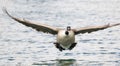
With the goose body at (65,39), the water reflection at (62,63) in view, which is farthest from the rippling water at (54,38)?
the goose body at (65,39)

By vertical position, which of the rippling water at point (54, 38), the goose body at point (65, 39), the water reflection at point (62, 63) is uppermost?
the goose body at point (65, 39)

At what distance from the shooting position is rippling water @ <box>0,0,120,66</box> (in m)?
25.3

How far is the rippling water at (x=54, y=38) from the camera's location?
25.3 m

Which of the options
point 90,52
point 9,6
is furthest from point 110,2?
point 90,52

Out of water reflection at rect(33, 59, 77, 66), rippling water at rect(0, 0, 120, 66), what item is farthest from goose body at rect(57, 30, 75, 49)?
rippling water at rect(0, 0, 120, 66)

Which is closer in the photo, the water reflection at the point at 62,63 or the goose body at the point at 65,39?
the goose body at the point at 65,39

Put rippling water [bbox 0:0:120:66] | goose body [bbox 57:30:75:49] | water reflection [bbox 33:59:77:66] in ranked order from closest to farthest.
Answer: goose body [bbox 57:30:75:49]
water reflection [bbox 33:59:77:66]
rippling water [bbox 0:0:120:66]

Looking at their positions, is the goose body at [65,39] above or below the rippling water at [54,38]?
above

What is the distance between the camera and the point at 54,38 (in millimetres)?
31672

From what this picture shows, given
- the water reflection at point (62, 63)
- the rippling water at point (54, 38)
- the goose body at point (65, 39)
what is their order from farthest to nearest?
the rippling water at point (54, 38) → the water reflection at point (62, 63) → the goose body at point (65, 39)

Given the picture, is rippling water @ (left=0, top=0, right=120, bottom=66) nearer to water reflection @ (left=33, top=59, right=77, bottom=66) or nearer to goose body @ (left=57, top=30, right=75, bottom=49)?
water reflection @ (left=33, top=59, right=77, bottom=66)

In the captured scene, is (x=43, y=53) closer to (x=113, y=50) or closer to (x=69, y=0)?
(x=113, y=50)

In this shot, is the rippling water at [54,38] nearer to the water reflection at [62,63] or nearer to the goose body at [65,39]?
the water reflection at [62,63]

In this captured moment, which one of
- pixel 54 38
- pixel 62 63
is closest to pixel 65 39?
pixel 62 63
